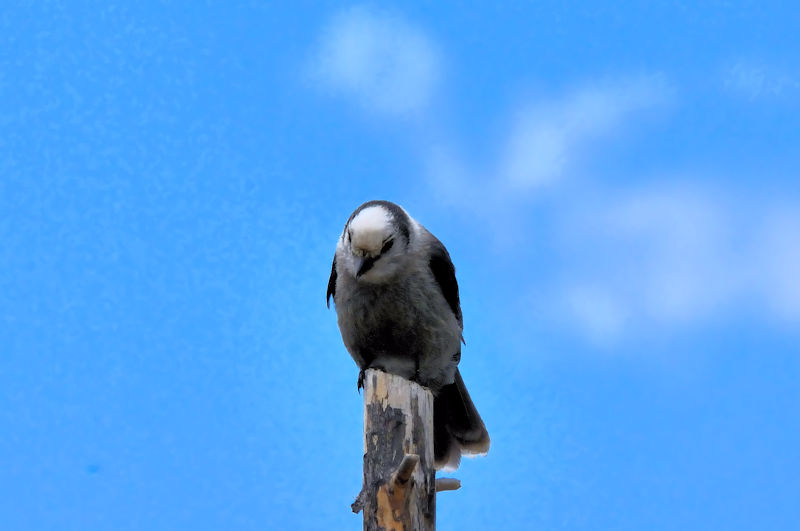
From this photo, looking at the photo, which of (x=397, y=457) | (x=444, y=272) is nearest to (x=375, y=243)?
(x=444, y=272)

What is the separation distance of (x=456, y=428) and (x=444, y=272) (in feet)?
4.34

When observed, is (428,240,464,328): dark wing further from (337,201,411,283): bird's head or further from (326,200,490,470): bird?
(337,201,411,283): bird's head

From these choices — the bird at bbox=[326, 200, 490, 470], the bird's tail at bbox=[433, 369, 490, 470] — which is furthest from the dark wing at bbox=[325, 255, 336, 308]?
the bird's tail at bbox=[433, 369, 490, 470]

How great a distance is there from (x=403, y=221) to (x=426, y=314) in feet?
2.18

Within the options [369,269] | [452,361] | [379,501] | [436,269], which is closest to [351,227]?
[369,269]

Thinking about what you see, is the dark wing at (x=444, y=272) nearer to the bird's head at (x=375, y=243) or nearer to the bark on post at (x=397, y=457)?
the bird's head at (x=375, y=243)

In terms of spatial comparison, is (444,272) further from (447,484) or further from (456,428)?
(447,484)

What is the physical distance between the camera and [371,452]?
5867 mm

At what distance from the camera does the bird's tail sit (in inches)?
296

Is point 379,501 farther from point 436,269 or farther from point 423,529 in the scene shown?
point 436,269

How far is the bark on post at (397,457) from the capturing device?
5.63m

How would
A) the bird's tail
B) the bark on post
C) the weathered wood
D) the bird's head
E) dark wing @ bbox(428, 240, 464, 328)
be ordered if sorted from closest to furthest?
the bark on post, the weathered wood, the bird's head, dark wing @ bbox(428, 240, 464, 328), the bird's tail

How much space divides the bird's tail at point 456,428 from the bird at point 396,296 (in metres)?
0.25

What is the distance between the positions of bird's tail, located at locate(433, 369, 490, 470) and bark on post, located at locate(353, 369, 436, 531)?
1407mm
